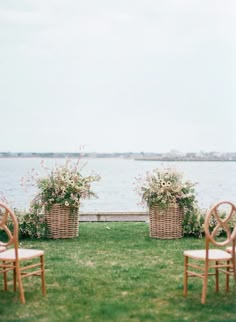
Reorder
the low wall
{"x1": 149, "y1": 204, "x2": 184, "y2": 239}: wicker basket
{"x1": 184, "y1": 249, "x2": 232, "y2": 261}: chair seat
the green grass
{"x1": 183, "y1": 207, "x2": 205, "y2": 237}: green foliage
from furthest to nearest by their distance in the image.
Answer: the low wall < {"x1": 183, "y1": 207, "x2": 205, "y2": 237}: green foliage < {"x1": 149, "y1": 204, "x2": 184, "y2": 239}: wicker basket < {"x1": 184, "y1": 249, "x2": 232, "y2": 261}: chair seat < the green grass

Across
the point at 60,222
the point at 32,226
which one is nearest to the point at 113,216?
the point at 60,222

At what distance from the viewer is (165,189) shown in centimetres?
877

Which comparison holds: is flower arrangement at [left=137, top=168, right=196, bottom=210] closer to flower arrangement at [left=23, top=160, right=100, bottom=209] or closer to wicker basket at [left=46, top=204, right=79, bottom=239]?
flower arrangement at [left=23, top=160, right=100, bottom=209]

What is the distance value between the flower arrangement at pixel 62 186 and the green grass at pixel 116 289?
0.72m

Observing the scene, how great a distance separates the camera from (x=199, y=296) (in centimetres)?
535

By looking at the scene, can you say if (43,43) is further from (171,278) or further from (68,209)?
(171,278)

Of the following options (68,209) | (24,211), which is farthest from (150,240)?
(24,211)

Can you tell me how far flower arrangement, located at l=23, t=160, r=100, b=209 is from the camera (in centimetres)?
878

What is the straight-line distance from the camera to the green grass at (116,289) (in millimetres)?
4781

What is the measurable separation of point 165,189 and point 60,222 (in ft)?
5.41

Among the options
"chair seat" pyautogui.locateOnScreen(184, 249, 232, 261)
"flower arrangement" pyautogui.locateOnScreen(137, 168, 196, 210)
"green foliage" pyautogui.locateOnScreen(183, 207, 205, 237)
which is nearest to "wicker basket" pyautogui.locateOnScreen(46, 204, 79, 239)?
"flower arrangement" pyautogui.locateOnScreen(137, 168, 196, 210)

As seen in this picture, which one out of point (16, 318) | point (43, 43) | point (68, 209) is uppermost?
point (43, 43)

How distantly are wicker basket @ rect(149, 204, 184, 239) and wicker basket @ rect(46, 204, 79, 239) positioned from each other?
1238 mm

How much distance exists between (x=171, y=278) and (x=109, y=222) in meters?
4.70
